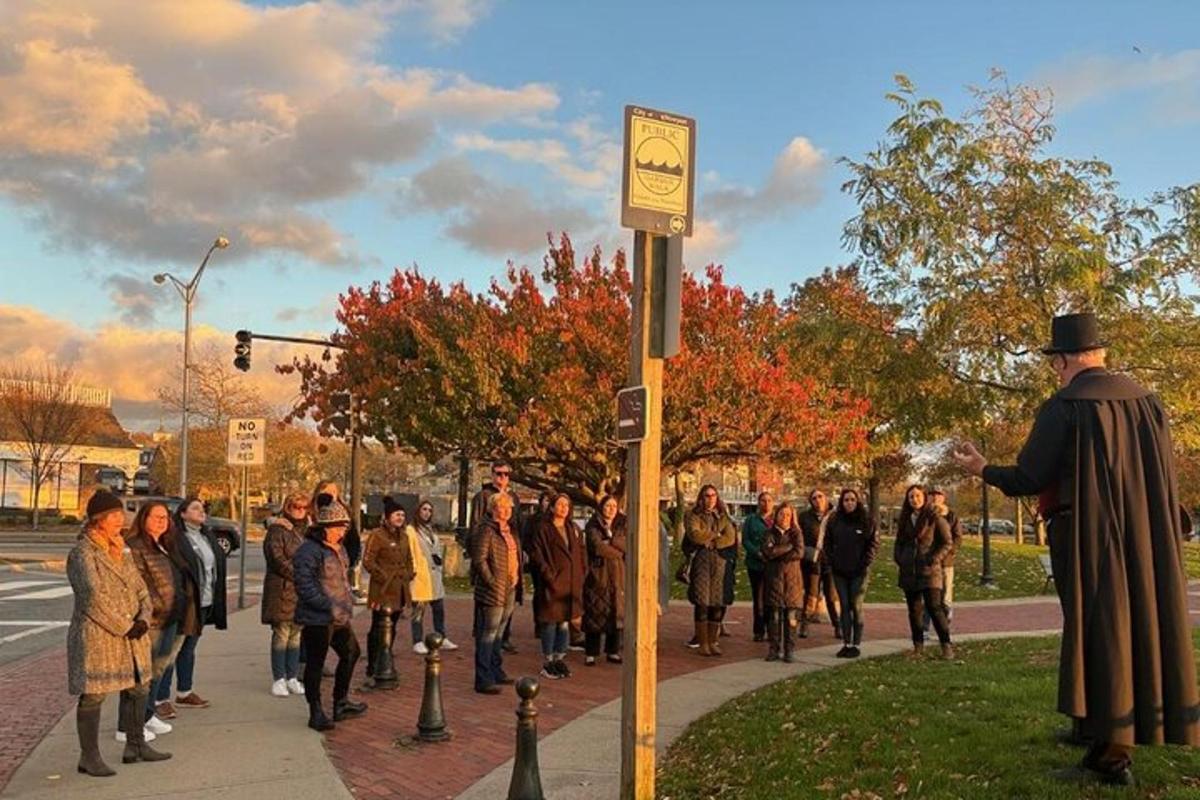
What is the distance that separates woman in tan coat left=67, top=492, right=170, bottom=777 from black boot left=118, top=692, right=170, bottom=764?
0.15 m

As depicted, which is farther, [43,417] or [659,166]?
[43,417]

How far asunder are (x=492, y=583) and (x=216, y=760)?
292 centimetres

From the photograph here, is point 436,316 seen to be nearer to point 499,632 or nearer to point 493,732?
point 499,632

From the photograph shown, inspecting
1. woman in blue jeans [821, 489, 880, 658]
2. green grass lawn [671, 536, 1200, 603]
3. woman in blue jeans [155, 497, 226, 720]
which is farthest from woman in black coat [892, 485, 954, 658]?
green grass lawn [671, 536, 1200, 603]

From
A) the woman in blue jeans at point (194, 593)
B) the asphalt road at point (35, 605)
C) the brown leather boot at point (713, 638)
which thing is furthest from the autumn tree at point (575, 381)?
the woman in blue jeans at point (194, 593)

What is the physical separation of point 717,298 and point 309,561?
44.2 feet

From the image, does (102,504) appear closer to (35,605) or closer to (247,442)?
(247,442)

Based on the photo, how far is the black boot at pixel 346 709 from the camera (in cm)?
803

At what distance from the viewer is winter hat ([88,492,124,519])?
6566 millimetres

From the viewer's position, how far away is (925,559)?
34.1ft

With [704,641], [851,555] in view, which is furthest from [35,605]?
[851,555]

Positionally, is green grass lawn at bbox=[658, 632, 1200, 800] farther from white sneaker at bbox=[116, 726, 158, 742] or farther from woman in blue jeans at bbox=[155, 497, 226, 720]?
woman in blue jeans at bbox=[155, 497, 226, 720]

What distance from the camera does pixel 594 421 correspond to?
1897 cm

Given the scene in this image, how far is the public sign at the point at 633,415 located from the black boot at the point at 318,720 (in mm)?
3838
